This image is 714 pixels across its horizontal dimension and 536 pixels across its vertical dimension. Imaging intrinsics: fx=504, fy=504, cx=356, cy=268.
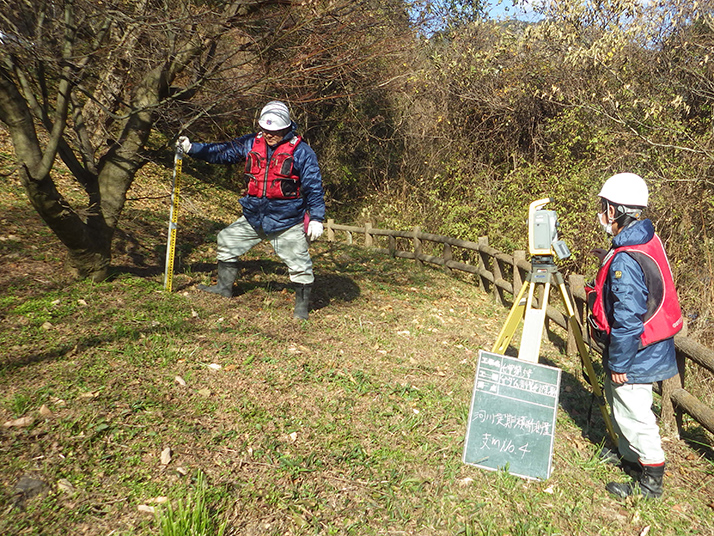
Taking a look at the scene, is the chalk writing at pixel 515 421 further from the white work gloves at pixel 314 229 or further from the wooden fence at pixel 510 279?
the white work gloves at pixel 314 229

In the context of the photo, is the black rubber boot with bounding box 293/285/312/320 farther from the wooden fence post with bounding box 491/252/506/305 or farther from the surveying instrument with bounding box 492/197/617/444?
the wooden fence post with bounding box 491/252/506/305

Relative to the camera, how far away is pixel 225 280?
5.48 metres

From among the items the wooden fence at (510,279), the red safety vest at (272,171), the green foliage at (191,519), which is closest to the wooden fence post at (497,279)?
the wooden fence at (510,279)

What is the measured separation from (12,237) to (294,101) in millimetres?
3623

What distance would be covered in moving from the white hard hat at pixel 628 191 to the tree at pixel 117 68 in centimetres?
280

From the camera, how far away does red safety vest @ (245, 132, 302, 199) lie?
4.83m

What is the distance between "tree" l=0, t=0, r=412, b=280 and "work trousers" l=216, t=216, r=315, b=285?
3.66 ft

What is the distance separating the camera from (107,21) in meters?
4.04

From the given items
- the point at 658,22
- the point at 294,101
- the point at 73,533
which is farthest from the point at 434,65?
the point at 73,533

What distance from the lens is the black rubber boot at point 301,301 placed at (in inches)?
210

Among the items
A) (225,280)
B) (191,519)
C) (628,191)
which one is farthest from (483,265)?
(191,519)

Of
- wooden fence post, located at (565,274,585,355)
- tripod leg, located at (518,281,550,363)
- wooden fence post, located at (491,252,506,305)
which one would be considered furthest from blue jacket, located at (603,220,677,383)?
wooden fence post, located at (491,252,506,305)

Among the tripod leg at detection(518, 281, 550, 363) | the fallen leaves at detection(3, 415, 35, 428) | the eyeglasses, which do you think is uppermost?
the eyeglasses

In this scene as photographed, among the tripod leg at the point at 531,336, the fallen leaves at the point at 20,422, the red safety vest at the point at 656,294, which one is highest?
the red safety vest at the point at 656,294
